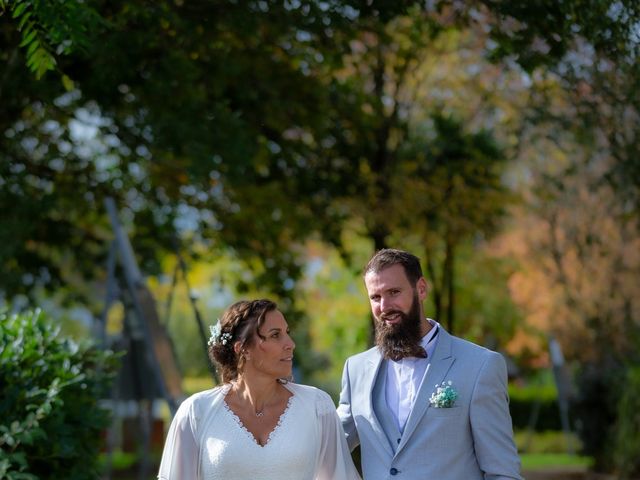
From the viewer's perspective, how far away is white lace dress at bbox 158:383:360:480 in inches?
187

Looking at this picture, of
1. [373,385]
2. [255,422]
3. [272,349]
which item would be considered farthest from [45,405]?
[373,385]

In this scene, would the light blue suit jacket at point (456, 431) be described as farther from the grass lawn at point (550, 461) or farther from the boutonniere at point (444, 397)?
the grass lawn at point (550, 461)

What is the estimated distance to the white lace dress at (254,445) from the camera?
476 cm

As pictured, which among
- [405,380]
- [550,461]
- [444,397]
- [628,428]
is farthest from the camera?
[550,461]

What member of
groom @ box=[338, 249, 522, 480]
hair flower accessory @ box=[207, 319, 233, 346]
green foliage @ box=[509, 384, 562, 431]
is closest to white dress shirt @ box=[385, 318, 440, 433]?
groom @ box=[338, 249, 522, 480]

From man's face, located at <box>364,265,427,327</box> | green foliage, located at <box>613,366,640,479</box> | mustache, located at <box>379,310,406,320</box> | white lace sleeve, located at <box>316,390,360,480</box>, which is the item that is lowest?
green foliage, located at <box>613,366,640,479</box>

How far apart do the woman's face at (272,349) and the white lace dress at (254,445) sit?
232 millimetres

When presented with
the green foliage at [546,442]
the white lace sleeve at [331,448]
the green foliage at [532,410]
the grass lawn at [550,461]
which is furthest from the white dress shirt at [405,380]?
the green foliage at [532,410]

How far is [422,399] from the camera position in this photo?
455cm

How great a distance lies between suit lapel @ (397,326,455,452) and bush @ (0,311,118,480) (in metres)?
2.56

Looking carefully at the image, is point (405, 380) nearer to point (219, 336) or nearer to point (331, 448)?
point (331, 448)

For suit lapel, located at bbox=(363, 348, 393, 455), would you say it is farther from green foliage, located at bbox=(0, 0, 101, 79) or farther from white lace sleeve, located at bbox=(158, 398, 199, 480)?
green foliage, located at bbox=(0, 0, 101, 79)

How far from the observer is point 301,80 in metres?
12.0

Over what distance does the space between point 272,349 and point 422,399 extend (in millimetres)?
700
